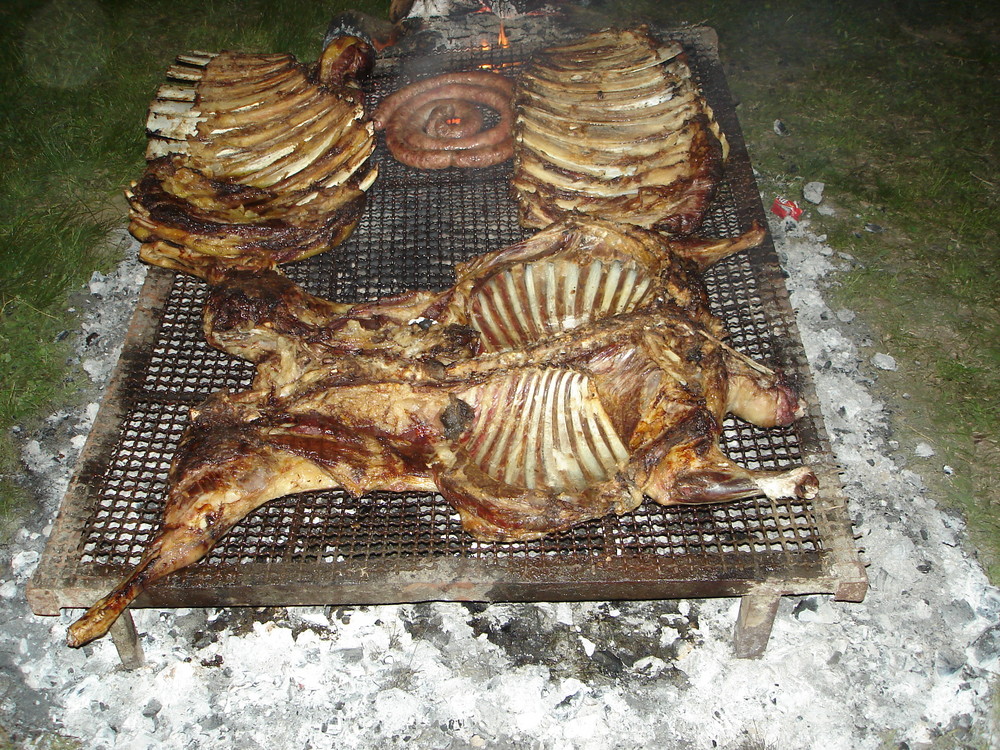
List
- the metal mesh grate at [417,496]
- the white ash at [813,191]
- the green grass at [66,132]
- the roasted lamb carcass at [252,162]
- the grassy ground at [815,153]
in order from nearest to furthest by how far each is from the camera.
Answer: the metal mesh grate at [417,496] < the roasted lamb carcass at [252,162] < the grassy ground at [815,153] < the green grass at [66,132] < the white ash at [813,191]

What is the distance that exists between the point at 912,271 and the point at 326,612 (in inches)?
174

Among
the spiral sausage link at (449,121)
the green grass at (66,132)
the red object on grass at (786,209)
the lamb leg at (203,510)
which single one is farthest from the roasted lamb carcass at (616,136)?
the green grass at (66,132)

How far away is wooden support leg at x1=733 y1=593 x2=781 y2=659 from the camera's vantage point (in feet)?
10.9

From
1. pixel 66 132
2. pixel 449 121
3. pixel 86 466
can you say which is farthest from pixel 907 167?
pixel 66 132

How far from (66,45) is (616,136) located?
560cm

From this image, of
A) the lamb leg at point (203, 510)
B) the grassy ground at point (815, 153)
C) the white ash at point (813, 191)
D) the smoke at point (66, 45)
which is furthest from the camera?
the smoke at point (66, 45)

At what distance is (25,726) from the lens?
3.48 m

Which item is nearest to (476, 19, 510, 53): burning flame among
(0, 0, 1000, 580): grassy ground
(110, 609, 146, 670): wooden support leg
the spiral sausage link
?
the spiral sausage link

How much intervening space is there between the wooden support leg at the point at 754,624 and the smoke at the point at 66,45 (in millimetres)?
7054

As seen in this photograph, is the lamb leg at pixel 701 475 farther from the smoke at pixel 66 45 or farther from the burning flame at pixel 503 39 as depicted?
the smoke at pixel 66 45

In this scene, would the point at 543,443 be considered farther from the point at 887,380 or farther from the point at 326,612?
the point at 887,380

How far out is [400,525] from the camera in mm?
3484

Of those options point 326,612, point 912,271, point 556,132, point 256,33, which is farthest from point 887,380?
point 256,33

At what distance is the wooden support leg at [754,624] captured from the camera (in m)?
3.31
